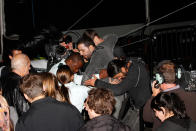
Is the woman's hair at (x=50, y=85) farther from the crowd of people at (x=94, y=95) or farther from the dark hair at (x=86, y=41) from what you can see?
the dark hair at (x=86, y=41)

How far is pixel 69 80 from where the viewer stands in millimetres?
2514

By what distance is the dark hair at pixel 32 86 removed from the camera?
1840 mm

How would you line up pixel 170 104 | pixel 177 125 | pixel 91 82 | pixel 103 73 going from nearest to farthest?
pixel 177 125 < pixel 170 104 < pixel 91 82 < pixel 103 73

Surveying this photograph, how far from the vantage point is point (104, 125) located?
1.65 m

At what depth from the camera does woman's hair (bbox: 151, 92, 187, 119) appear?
1.85m

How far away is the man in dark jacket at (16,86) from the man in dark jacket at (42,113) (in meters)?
0.64

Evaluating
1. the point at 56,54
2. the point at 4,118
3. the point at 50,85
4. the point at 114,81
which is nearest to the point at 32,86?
the point at 50,85

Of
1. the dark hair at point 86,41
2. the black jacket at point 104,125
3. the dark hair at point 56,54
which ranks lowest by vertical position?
the black jacket at point 104,125

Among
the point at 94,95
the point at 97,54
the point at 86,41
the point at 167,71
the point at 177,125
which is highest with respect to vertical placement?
the point at 86,41

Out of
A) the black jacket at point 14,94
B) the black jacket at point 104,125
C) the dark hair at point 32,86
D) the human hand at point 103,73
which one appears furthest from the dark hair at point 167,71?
the black jacket at point 14,94

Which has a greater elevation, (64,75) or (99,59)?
(99,59)

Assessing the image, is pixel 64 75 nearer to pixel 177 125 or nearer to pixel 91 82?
pixel 91 82

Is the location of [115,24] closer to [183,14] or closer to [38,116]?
[183,14]

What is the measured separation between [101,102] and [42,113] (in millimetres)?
424
